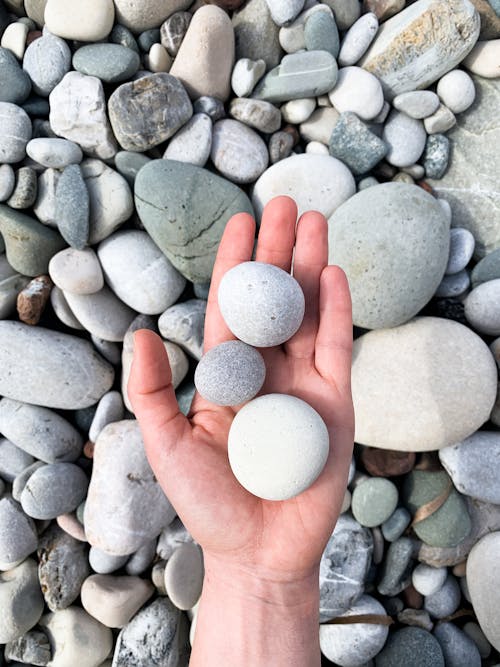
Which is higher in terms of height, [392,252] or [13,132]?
[13,132]

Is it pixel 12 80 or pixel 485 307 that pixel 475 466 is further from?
pixel 12 80

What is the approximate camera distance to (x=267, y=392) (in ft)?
5.24

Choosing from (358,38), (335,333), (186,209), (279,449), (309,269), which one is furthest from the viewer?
(358,38)

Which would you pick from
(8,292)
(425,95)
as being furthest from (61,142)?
A: (425,95)

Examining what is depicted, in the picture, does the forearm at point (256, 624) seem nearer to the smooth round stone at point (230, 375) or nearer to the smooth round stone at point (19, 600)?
the smooth round stone at point (230, 375)

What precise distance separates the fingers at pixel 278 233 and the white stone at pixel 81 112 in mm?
951

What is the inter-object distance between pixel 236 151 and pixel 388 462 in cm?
147

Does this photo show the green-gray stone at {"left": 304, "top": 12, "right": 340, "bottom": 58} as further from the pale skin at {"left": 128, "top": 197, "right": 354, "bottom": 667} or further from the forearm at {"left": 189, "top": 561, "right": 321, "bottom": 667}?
the forearm at {"left": 189, "top": 561, "right": 321, "bottom": 667}

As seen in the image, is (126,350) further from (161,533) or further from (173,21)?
(173,21)

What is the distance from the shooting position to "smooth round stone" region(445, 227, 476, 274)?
88.4 inches

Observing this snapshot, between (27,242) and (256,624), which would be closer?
(256,624)

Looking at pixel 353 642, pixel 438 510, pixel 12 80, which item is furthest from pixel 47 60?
pixel 353 642

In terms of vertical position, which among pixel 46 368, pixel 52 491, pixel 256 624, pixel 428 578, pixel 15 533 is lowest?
pixel 428 578

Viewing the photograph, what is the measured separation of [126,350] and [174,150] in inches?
34.5
